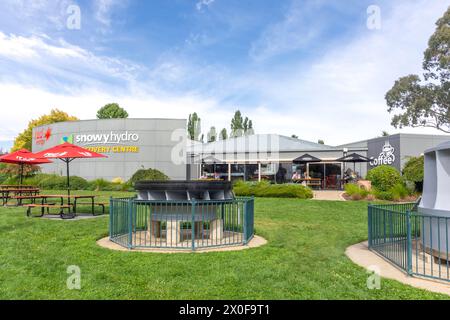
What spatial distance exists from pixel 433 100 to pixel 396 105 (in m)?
2.85

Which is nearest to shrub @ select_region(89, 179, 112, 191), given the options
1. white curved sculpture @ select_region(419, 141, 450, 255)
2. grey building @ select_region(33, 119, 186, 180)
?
grey building @ select_region(33, 119, 186, 180)

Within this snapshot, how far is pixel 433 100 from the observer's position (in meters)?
27.9

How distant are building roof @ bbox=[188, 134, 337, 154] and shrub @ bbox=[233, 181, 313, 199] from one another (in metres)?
8.88

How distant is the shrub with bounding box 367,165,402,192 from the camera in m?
18.0

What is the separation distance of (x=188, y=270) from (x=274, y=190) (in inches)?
556

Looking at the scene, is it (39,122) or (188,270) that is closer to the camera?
(188,270)

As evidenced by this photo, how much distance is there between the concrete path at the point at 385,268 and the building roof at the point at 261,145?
21551mm

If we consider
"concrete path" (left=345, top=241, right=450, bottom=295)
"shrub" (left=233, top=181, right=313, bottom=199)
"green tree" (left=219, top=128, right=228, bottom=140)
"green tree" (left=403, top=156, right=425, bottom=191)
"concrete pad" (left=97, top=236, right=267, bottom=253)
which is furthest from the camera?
"green tree" (left=219, top=128, right=228, bottom=140)

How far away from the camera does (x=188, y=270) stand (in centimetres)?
537

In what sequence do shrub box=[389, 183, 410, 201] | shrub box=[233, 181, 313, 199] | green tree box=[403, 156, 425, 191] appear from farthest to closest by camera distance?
shrub box=[233, 181, 313, 199] < green tree box=[403, 156, 425, 191] < shrub box=[389, 183, 410, 201]

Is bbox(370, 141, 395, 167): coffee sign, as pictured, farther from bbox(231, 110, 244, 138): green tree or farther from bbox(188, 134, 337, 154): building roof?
bbox(231, 110, 244, 138): green tree

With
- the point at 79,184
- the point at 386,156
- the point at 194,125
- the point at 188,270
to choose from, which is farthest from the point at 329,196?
the point at 194,125

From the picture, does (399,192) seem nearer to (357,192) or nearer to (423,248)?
(357,192)
